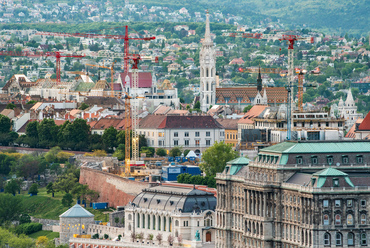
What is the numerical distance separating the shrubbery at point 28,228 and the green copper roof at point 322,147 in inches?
1883

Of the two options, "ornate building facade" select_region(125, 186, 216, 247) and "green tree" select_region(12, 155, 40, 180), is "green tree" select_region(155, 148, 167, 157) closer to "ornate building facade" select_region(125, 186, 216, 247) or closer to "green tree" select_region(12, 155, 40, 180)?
"green tree" select_region(12, 155, 40, 180)

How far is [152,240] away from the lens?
4914 inches

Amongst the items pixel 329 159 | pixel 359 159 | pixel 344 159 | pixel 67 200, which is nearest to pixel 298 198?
pixel 329 159

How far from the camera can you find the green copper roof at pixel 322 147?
108m

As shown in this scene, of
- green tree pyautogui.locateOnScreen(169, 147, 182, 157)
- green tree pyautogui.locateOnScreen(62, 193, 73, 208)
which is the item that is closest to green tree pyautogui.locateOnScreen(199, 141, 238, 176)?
green tree pyautogui.locateOnScreen(62, 193, 73, 208)

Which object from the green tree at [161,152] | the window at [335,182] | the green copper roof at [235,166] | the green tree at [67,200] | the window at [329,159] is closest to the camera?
the window at [335,182]

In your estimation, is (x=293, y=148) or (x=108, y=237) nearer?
(x=293, y=148)

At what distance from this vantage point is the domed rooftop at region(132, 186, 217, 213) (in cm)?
12294

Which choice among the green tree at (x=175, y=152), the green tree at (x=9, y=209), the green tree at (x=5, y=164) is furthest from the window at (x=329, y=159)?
the green tree at (x=5, y=164)

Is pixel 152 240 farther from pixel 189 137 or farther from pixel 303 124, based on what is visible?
pixel 189 137

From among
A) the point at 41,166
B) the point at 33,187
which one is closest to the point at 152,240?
the point at 33,187

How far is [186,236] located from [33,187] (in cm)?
5292

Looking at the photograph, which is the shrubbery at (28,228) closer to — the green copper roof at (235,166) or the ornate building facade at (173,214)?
the ornate building facade at (173,214)

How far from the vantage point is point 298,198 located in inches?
4050
